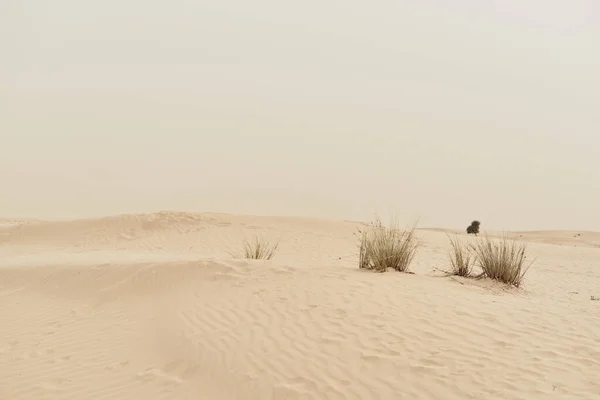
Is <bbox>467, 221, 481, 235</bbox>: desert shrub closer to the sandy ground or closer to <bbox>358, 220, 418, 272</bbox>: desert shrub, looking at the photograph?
the sandy ground

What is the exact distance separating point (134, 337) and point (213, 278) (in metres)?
2.15

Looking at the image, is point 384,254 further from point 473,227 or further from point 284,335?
point 473,227

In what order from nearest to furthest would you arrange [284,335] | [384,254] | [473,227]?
[284,335]
[384,254]
[473,227]

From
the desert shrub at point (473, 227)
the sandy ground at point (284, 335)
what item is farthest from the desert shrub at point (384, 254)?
the desert shrub at point (473, 227)

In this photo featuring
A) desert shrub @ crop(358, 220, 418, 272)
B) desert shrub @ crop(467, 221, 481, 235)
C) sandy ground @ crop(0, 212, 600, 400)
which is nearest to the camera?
sandy ground @ crop(0, 212, 600, 400)

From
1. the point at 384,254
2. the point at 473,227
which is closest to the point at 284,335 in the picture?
the point at 384,254

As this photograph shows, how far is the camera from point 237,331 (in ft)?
18.9

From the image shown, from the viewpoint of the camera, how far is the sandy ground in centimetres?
430

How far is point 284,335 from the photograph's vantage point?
5441mm

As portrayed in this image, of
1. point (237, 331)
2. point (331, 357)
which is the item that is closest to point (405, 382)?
point (331, 357)

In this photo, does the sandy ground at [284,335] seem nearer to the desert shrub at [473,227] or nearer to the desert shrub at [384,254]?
the desert shrub at [384,254]

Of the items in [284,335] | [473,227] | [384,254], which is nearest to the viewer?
[284,335]

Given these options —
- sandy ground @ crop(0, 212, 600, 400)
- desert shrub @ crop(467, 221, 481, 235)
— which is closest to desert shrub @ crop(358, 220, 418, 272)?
sandy ground @ crop(0, 212, 600, 400)

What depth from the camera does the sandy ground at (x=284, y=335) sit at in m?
4.30
